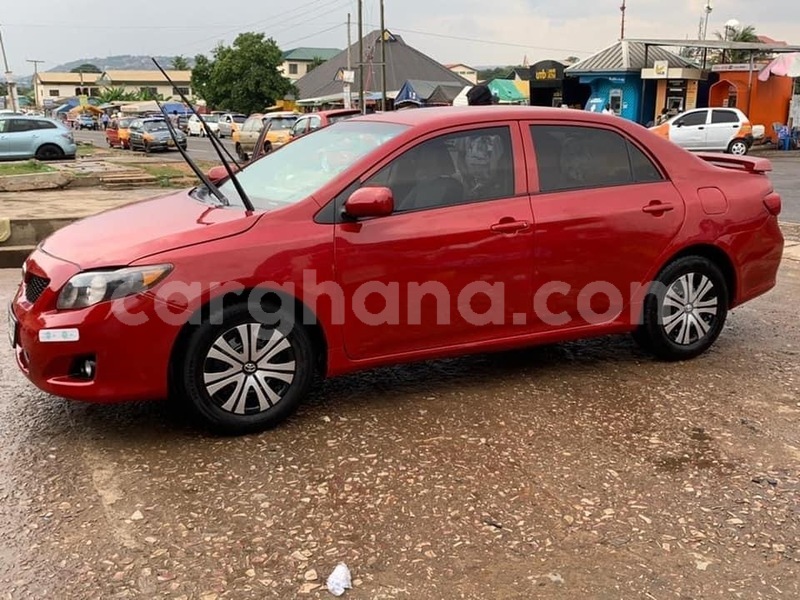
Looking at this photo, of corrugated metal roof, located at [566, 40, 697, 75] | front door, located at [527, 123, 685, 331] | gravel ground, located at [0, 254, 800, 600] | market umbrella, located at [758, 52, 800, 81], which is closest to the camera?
gravel ground, located at [0, 254, 800, 600]

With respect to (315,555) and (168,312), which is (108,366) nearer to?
(168,312)

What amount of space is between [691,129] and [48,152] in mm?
19607

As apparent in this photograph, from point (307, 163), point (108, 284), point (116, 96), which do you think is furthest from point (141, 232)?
point (116, 96)

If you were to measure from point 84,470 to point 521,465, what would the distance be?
205cm

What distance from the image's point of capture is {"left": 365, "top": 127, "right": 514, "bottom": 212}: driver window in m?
4.28

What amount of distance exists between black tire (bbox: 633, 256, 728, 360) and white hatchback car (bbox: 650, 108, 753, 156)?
20.5m

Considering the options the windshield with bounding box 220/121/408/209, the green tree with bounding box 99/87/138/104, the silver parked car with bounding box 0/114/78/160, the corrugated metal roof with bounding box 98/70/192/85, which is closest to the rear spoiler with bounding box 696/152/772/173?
the windshield with bounding box 220/121/408/209

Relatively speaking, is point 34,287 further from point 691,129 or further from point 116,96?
point 116,96

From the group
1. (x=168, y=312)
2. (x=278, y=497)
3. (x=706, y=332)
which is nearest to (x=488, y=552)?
(x=278, y=497)

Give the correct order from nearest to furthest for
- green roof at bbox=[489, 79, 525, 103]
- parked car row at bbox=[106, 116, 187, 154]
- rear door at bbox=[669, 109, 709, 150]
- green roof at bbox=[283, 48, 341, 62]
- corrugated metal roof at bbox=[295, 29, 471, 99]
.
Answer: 1. rear door at bbox=[669, 109, 709, 150]
2. parked car row at bbox=[106, 116, 187, 154]
3. green roof at bbox=[489, 79, 525, 103]
4. corrugated metal roof at bbox=[295, 29, 471, 99]
5. green roof at bbox=[283, 48, 341, 62]

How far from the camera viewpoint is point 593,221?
4.66 m

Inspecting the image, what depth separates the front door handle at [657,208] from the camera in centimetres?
483

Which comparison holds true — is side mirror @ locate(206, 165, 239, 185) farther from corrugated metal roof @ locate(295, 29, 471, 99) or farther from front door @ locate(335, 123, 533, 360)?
corrugated metal roof @ locate(295, 29, 471, 99)

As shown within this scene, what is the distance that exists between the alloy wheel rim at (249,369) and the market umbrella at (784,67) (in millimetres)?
28600
